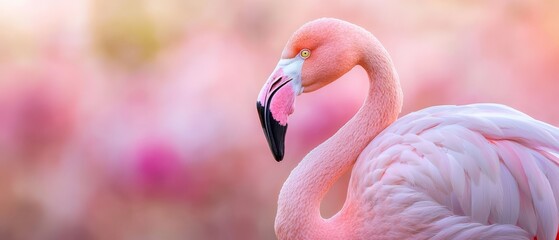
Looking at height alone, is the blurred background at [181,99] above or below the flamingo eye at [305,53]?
below

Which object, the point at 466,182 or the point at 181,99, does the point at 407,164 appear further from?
the point at 181,99

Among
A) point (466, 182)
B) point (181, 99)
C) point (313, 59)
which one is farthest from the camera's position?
point (181, 99)

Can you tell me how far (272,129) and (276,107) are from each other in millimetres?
56

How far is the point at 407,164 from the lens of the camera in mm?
1834

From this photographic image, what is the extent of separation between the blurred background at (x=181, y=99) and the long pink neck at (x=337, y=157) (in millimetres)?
917

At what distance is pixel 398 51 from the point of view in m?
3.03

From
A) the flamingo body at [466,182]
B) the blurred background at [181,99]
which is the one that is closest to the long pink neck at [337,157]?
the flamingo body at [466,182]

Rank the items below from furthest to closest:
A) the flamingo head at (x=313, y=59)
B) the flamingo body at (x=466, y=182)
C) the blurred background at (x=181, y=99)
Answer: the blurred background at (x=181, y=99) → the flamingo head at (x=313, y=59) → the flamingo body at (x=466, y=182)

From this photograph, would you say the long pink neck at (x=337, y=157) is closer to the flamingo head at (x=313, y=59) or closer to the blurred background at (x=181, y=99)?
the flamingo head at (x=313, y=59)

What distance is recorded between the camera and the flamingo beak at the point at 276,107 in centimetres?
185


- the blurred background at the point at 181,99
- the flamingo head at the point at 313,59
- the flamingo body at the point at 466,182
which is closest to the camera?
the flamingo body at the point at 466,182

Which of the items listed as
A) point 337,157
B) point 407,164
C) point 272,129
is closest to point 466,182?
point 407,164

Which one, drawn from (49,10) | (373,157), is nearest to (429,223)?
(373,157)

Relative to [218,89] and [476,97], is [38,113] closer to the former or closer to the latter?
[218,89]
